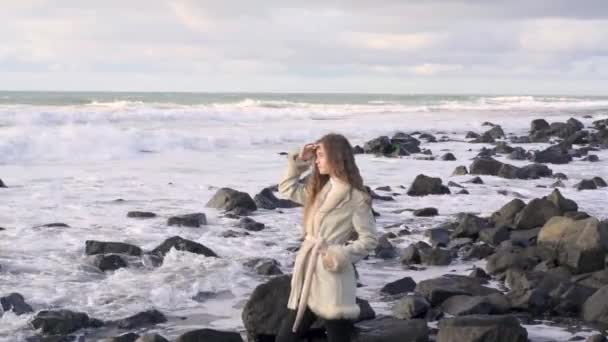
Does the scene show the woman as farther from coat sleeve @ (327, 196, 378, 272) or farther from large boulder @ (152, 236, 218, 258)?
large boulder @ (152, 236, 218, 258)

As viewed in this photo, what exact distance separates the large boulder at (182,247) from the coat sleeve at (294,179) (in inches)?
193

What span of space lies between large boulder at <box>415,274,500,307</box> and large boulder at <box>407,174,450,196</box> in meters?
7.40

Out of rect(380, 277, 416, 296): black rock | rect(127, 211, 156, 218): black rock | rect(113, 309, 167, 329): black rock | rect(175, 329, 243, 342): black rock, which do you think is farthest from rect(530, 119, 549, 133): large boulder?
rect(175, 329, 243, 342): black rock

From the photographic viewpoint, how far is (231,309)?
7.93 meters

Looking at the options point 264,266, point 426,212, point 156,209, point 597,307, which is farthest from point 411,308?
point 156,209

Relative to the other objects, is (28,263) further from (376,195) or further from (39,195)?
(376,195)

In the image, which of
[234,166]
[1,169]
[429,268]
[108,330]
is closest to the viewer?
[108,330]

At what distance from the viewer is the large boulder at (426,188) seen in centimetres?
1592

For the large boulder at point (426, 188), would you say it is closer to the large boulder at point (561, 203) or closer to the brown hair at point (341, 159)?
the large boulder at point (561, 203)

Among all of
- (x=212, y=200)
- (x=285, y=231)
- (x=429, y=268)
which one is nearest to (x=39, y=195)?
(x=212, y=200)

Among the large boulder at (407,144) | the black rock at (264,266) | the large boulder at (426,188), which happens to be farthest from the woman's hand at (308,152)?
the large boulder at (407,144)

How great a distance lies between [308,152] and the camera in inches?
207

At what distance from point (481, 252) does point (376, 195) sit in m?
5.36

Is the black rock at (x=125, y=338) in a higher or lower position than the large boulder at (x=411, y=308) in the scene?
lower
